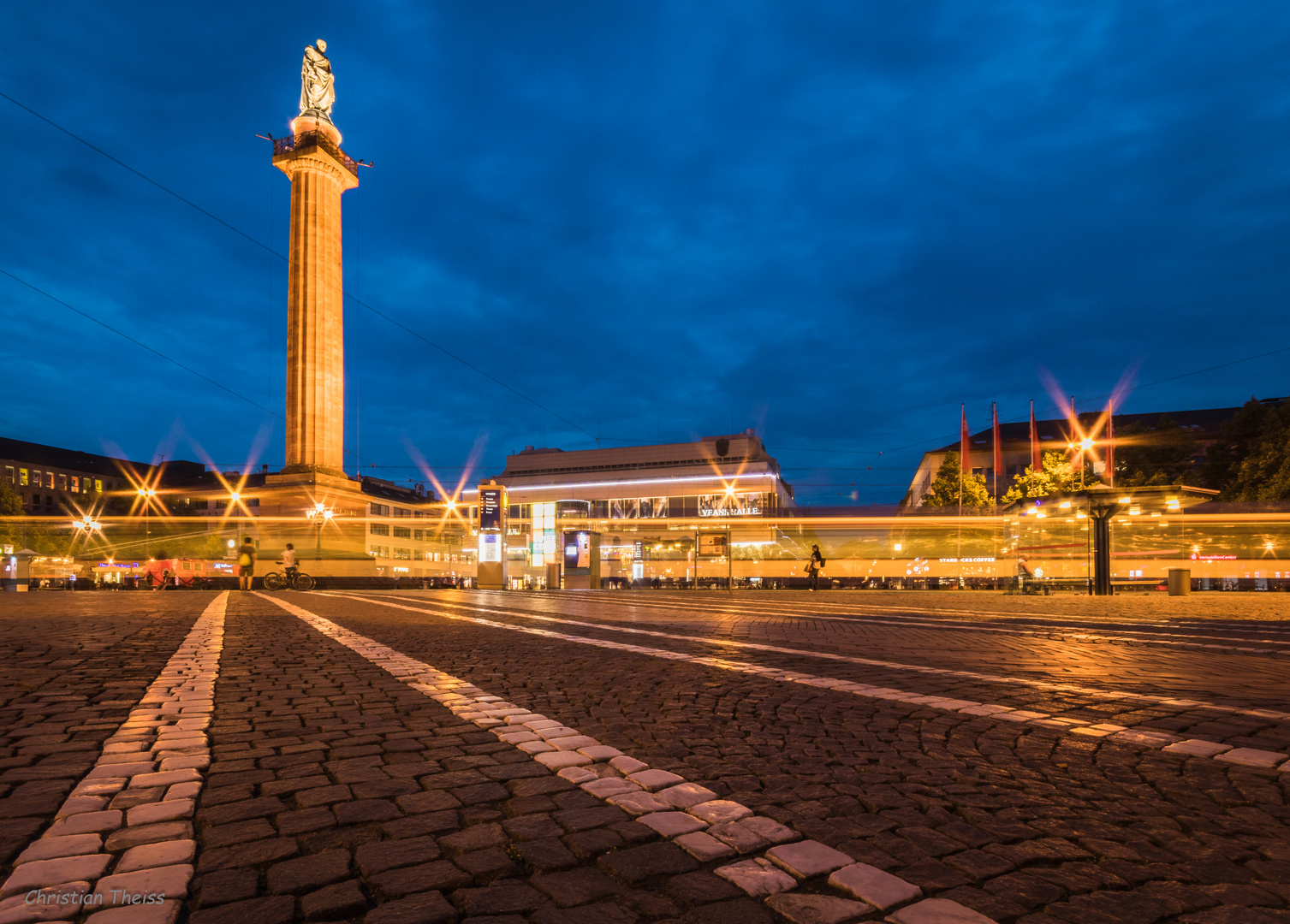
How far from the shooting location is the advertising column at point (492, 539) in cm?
3247

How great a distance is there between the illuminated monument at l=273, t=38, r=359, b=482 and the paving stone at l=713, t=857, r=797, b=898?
46.6 meters

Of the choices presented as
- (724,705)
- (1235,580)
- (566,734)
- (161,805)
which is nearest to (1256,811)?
(724,705)

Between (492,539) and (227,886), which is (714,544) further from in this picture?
(227,886)

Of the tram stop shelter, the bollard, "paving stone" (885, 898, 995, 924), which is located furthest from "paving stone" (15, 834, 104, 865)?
the bollard

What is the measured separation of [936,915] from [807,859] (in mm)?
417

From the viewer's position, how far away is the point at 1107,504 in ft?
64.6

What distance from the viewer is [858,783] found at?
2.98 metres

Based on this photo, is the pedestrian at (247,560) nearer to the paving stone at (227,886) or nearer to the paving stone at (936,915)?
the paving stone at (227,886)

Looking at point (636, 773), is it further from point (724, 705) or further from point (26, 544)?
point (26, 544)

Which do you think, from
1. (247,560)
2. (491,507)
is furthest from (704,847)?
(491,507)

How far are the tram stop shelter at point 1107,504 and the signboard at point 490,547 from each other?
69.5ft

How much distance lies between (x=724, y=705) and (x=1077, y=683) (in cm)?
300

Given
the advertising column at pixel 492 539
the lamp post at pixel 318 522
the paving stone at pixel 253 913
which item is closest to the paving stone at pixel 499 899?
the paving stone at pixel 253 913

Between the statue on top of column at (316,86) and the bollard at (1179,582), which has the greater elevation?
the statue on top of column at (316,86)
